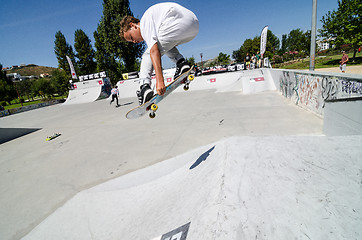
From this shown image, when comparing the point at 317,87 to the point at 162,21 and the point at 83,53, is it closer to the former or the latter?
the point at 162,21

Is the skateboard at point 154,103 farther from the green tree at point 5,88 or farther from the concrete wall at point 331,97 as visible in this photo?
the green tree at point 5,88

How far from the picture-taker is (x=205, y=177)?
2477mm

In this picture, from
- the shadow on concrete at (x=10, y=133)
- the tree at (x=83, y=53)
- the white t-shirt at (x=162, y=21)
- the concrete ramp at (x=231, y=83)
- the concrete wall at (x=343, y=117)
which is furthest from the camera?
the tree at (x=83, y=53)

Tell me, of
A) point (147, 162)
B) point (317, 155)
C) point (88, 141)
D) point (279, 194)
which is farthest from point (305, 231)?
point (88, 141)

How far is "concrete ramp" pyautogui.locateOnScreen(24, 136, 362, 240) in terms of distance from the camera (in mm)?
1225

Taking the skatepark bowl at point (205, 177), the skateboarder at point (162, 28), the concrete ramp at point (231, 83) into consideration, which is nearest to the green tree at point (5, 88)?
the concrete ramp at point (231, 83)

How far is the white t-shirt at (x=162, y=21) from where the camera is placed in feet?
8.70

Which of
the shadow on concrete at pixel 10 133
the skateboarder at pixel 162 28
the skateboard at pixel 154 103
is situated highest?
the skateboarder at pixel 162 28

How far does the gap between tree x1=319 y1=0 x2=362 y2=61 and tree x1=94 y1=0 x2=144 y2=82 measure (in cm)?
2978

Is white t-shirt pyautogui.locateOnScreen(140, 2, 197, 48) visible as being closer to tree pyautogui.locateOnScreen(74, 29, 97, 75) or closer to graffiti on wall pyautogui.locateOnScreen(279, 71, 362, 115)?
graffiti on wall pyautogui.locateOnScreen(279, 71, 362, 115)

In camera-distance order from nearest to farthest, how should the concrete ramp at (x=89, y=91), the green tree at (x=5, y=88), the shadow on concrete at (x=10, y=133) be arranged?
the shadow on concrete at (x=10, y=133)
the concrete ramp at (x=89, y=91)
the green tree at (x=5, y=88)

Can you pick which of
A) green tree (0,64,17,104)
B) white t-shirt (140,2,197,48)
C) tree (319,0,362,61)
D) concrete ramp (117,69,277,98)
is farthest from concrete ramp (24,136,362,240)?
green tree (0,64,17,104)

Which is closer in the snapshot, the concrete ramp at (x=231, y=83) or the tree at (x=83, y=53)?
the concrete ramp at (x=231, y=83)

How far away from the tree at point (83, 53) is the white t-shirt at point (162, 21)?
48.5m
